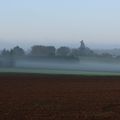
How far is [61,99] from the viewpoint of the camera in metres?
23.1

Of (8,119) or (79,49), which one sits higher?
(79,49)

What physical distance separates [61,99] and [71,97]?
4.14 ft

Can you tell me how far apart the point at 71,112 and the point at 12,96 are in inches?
281

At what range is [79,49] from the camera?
466ft

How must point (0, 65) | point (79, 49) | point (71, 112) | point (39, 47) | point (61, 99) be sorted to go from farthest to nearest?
point (79, 49) → point (39, 47) → point (0, 65) → point (61, 99) → point (71, 112)

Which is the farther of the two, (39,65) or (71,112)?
(39,65)

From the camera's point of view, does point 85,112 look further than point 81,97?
No

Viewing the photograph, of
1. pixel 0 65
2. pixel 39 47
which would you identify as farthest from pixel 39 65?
pixel 39 47

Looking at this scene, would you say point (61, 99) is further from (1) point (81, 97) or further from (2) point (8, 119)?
(2) point (8, 119)

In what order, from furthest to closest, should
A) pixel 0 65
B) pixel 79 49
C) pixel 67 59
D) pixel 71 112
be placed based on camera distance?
pixel 79 49 → pixel 67 59 → pixel 0 65 → pixel 71 112

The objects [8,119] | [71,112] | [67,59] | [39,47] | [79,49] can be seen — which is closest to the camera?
[8,119]

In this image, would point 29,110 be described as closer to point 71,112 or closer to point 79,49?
point 71,112

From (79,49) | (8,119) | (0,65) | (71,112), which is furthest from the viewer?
(79,49)

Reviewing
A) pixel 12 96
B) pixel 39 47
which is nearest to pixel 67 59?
pixel 39 47
